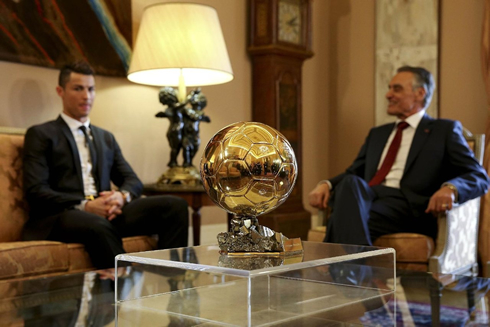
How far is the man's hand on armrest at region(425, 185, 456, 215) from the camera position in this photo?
2.93 m

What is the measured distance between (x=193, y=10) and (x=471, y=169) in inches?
69.5

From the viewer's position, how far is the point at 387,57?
5.52 meters

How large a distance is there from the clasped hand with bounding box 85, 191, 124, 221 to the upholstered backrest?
12.9 inches

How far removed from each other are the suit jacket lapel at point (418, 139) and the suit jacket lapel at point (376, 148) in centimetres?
24

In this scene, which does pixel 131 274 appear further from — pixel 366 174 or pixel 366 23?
pixel 366 23

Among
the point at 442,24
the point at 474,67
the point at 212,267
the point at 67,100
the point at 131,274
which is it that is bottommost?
the point at 131,274

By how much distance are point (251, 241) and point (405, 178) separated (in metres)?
1.91

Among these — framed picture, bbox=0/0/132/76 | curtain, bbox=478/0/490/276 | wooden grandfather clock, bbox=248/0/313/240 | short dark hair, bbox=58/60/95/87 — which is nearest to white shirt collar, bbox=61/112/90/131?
short dark hair, bbox=58/60/95/87

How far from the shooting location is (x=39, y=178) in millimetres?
3000

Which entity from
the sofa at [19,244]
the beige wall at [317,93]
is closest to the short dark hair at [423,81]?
the beige wall at [317,93]

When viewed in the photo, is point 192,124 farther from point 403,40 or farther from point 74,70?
point 403,40

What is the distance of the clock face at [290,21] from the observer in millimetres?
5055

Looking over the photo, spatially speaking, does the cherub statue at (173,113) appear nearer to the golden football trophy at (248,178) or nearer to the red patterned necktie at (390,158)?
the red patterned necktie at (390,158)

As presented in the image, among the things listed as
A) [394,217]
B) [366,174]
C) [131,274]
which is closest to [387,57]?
[366,174]
